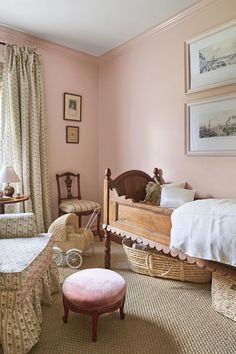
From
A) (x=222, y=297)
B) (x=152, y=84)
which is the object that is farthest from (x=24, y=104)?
(x=222, y=297)

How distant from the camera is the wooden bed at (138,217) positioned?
202cm

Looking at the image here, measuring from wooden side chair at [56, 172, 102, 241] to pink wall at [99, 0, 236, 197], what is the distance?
51 centimetres

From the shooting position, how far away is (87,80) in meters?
4.08

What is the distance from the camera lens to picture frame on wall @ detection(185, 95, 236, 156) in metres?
2.58

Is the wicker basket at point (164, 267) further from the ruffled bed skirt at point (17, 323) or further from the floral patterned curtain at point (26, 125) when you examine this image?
the floral patterned curtain at point (26, 125)

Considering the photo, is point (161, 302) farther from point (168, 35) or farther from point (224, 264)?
point (168, 35)

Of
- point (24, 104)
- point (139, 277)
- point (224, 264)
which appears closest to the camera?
point (224, 264)

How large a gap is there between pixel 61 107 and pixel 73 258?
2.07m

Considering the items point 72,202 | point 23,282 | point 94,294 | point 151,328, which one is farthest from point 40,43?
point 151,328

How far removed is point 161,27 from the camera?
10.3 ft

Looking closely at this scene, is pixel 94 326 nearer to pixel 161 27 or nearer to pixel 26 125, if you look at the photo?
pixel 26 125

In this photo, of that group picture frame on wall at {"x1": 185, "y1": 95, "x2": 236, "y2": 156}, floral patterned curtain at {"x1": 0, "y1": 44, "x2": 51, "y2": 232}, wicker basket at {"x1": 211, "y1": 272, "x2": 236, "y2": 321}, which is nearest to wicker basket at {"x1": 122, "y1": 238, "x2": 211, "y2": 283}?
wicker basket at {"x1": 211, "y1": 272, "x2": 236, "y2": 321}

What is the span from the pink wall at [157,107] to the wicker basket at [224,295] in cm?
88

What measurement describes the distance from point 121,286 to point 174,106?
81.6 inches
